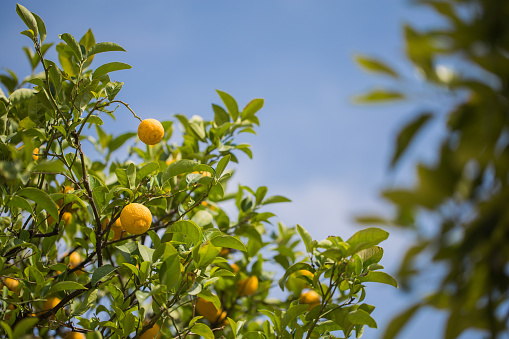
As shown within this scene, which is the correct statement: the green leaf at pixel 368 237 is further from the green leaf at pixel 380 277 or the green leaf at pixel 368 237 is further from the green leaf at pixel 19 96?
the green leaf at pixel 19 96

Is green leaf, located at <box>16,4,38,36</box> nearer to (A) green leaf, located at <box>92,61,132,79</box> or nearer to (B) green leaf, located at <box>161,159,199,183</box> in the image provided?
(A) green leaf, located at <box>92,61,132,79</box>

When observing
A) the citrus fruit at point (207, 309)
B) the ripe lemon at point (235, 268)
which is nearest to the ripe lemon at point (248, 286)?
the ripe lemon at point (235, 268)

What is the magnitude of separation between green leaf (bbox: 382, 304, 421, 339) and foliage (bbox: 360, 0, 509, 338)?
33 mm

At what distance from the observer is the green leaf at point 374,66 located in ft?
2.14

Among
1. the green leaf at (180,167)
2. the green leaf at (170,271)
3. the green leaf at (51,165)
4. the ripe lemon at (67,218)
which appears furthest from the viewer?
the ripe lemon at (67,218)

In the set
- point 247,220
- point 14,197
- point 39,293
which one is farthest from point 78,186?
point 247,220

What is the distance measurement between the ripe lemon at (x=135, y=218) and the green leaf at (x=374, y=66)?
1.12 metres

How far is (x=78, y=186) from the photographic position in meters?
1.72

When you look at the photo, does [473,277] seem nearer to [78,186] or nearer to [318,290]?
[318,290]

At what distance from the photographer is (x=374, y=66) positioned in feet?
2.16

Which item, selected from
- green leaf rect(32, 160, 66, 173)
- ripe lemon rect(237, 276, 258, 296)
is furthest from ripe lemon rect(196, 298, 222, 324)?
green leaf rect(32, 160, 66, 173)

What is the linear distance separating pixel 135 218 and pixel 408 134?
1.16 meters

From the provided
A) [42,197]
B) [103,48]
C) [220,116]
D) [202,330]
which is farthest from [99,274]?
[220,116]

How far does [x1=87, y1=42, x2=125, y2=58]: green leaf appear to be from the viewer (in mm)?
1701
